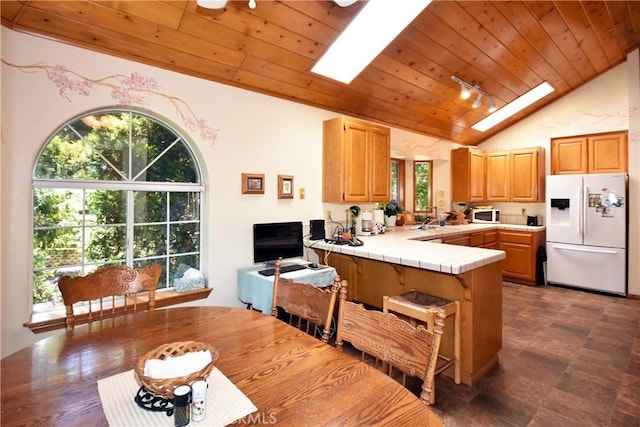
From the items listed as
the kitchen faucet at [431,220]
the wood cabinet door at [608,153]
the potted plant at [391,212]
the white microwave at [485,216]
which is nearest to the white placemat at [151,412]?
the potted plant at [391,212]

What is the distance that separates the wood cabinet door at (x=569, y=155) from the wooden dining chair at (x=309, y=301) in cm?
499

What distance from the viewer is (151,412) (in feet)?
2.93

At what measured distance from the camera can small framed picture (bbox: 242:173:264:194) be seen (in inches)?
115

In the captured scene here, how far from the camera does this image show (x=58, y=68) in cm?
205

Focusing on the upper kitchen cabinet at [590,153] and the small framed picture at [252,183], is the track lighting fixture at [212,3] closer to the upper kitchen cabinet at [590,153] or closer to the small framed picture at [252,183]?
the small framed picture at [252,183]

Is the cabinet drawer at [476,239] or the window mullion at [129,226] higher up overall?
the window mullion at [129,226]

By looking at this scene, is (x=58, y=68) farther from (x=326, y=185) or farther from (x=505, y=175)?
(x=505, y=175)

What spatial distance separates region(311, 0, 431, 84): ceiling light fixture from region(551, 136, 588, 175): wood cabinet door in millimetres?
3715

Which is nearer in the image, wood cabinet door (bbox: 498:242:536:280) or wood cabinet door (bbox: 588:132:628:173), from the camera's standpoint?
wood cabinet door (bbox: 588:132:628:173)

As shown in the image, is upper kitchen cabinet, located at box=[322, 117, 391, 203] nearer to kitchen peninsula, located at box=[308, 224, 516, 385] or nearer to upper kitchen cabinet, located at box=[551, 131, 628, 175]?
kitchen peninsula, located at box=[308, 224, 516, 385]

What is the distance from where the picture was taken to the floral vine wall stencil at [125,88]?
2047mm

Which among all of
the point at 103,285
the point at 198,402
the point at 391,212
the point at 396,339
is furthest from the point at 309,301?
the point at 391,212

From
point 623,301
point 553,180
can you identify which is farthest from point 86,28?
point 623,301

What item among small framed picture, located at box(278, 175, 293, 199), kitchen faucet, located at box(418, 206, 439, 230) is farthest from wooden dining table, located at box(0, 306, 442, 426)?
kitchen faucet, located at box(418, 206, 439, 230)
